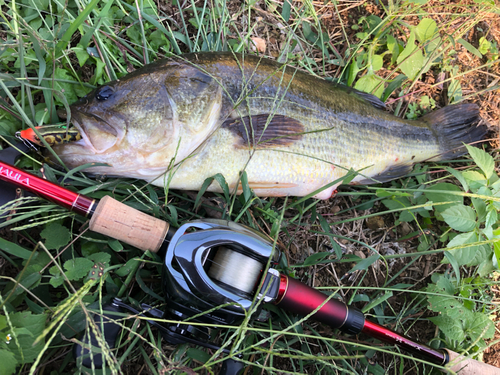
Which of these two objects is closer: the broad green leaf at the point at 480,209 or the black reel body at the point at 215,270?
the black reel body at the point at 215,270

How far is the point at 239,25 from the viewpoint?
272 cm

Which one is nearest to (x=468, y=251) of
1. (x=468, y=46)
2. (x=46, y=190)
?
(x=468, y=46)

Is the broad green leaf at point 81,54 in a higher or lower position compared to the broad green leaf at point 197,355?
higher

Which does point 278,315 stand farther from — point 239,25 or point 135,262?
point 239,25

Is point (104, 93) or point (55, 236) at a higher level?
point (104, 93)

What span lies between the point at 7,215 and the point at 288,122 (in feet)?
5.90

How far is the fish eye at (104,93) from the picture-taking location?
6.18 feet

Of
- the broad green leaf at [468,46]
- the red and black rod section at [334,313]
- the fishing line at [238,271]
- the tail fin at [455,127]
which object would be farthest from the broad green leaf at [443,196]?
the fishing line at [238,271]

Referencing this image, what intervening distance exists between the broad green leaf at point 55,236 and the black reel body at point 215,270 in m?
0.69

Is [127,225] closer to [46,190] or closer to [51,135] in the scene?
[46,190]

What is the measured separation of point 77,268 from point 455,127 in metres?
3.16

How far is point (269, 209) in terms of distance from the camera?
2.28 meters

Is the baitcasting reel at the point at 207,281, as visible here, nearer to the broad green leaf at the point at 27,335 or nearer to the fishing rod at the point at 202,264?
the fishing rod at the point at 202,264

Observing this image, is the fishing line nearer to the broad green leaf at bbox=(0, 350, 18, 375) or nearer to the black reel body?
the black reel body
